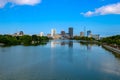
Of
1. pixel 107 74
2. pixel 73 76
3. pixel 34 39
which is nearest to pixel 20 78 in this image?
pixel 73 76

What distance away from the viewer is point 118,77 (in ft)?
38.1

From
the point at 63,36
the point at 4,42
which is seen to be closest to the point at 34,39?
the point at 4,42

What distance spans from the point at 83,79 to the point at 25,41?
1723 inches

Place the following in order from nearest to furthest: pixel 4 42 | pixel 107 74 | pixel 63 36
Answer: pixel 107 74
pixel 4 42
pixel 63 36

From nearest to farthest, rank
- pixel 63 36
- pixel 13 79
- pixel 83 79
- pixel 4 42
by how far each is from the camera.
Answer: pixel 13 79
pixel 83 79
pixel 4 42
pixel 63 36

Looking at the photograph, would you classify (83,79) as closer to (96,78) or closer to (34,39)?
(96,78)

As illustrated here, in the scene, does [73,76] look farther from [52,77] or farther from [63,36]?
[63,36]

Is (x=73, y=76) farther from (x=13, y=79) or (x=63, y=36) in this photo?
(x=63, y=36)

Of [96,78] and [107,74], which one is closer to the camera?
[96,78]

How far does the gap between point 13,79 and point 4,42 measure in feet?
111

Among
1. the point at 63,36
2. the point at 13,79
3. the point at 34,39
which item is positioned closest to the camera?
the point at 13,79

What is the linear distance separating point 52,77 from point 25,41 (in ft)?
142

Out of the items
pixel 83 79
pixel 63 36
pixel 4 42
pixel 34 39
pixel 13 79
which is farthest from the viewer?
pixel 63 36

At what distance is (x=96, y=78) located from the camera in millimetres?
11336
